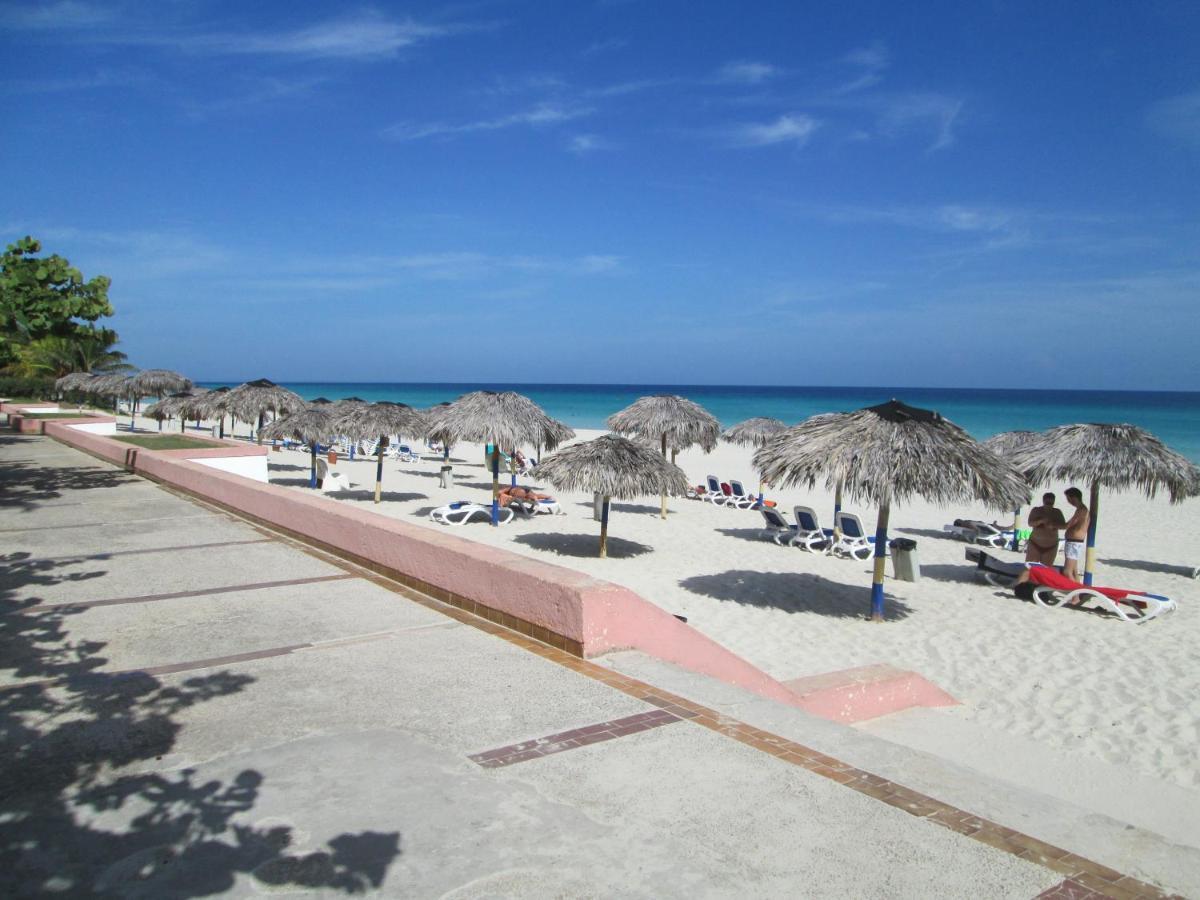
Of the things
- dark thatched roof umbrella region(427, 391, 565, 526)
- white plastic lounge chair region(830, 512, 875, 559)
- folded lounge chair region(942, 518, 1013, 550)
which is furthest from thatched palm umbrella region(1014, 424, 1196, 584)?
dark thatched roof umbrella region(427, 391, 565, 526)

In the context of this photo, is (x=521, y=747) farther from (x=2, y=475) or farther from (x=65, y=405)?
(x=65, y=405)

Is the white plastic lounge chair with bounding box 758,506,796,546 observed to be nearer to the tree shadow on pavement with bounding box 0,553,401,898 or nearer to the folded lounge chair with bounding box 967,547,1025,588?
the folded lounge chair with bounding box 967,547,1025,588

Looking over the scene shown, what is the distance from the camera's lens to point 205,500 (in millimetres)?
10711

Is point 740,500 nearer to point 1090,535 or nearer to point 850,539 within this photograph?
point 850,539

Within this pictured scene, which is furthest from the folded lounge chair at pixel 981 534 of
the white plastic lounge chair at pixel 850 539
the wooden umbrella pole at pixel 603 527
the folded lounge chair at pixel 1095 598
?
the wooden umbrella pole at pixel 603 527

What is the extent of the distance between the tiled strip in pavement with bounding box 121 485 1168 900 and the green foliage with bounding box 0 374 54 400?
129ft

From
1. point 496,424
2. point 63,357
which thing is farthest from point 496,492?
point 63,357

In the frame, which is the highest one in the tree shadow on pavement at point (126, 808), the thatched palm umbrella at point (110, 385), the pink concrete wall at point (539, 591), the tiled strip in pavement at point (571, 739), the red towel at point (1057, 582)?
the thatched palm umbrella at point (110, 385)

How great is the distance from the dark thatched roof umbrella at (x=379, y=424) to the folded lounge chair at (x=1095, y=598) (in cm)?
1223

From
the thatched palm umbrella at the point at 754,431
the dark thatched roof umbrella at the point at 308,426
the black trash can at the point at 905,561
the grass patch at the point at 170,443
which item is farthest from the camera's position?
the thatched palm umbrella at the point at 754,431

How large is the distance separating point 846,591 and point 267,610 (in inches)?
305

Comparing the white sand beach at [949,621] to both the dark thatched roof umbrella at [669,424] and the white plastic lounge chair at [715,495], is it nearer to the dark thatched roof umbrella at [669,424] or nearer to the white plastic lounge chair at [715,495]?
the white plastic lounge chair at [715,495]

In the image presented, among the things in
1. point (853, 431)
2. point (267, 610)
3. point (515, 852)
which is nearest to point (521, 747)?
point (515, 852)

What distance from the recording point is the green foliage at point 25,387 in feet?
119
